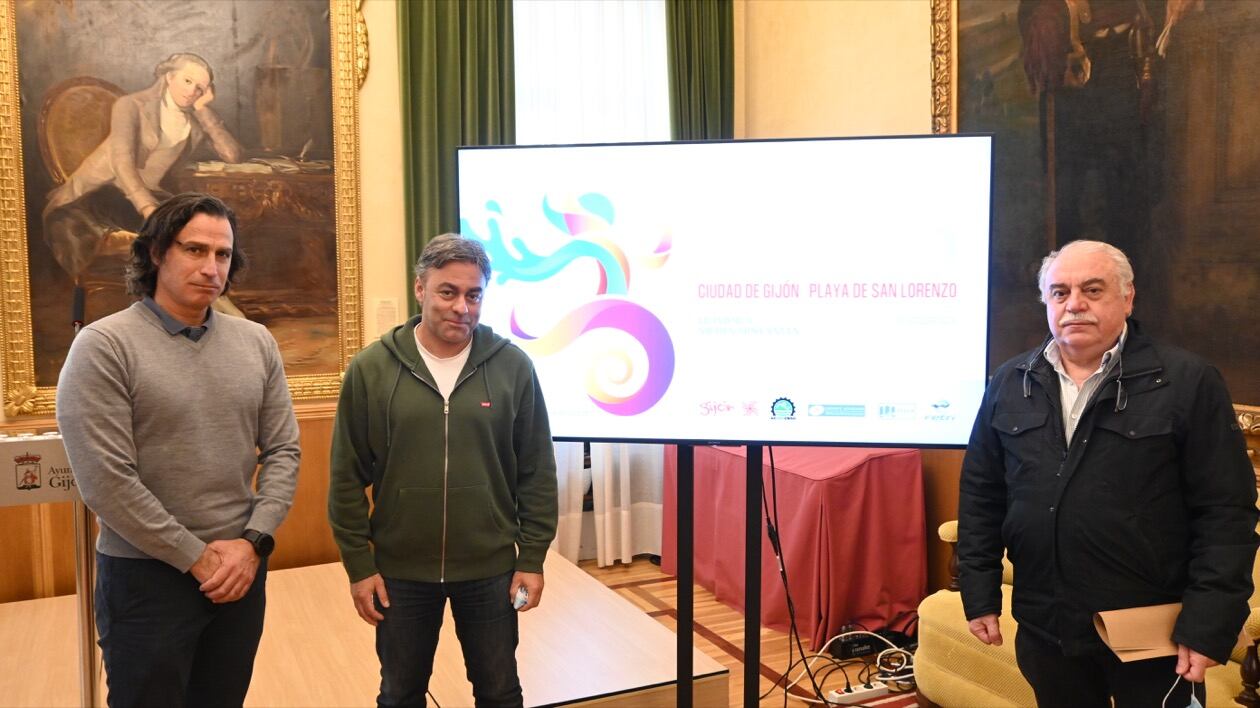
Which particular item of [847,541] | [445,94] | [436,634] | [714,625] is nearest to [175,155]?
[445,94]

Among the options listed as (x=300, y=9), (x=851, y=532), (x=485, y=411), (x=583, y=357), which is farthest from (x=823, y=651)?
(x=300, y=9)

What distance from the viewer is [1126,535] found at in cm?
177

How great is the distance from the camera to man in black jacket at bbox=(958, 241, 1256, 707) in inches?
68.2

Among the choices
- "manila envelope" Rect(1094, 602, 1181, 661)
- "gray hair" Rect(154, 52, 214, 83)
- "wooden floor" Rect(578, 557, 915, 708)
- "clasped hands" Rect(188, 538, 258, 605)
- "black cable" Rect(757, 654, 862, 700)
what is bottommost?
"wooden floor" Rect(578, 557, 915, 708)

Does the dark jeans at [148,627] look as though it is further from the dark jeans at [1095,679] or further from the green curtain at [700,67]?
the green curtain at [700,67]

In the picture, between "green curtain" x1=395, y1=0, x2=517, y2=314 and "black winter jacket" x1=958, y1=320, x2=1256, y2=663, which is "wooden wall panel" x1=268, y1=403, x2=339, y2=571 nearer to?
"green curtain" x1=395, y1=0, x2=517, y2=314

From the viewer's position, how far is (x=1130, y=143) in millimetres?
3154

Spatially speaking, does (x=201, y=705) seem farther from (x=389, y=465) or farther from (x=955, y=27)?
(x=955, y=27)

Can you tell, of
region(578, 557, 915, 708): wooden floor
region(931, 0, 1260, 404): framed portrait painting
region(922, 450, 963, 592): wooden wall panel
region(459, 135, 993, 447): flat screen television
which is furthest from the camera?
region(922, 450, 963, 592): wooden wall panel

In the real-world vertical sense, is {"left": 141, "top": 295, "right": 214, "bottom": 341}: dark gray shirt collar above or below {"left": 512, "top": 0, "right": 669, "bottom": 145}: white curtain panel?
below

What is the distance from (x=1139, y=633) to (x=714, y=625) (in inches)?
98.9

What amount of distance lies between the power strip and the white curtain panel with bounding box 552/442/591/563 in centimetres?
195

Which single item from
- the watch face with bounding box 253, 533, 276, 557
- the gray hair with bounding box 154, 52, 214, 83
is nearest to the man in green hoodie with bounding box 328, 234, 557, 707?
the watch face with bounding box 253, 533, 276, 557

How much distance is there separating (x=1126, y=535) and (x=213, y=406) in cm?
181
